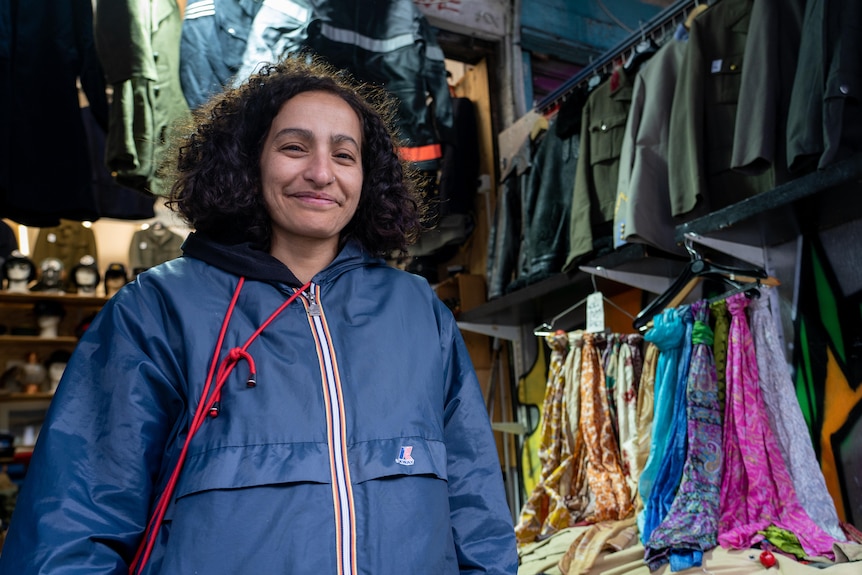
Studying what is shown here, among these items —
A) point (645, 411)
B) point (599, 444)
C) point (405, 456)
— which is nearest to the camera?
point (405, 456)

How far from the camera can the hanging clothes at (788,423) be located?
7.20 ft

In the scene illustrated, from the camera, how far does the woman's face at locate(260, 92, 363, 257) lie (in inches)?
55.3

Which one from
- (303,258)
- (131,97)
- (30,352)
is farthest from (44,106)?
(30,352)

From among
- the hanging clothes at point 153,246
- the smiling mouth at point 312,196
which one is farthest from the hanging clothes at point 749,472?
the hanging clothes at point 153,246

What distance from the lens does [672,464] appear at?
250 cm

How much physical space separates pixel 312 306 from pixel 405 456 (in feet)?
1.04

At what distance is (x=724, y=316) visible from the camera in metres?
2.57

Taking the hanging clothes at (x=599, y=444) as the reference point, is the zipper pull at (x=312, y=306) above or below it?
above

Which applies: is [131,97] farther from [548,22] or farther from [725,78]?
[548,22]

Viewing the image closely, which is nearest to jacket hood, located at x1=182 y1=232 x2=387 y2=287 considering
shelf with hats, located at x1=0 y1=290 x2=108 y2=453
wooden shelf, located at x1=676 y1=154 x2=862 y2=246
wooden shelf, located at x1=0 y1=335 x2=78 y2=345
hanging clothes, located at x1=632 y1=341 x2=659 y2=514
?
wooden shelf, located at x1=676 y1=154 x2=862 y2=246

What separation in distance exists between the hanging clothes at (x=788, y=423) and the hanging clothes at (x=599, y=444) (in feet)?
2.57

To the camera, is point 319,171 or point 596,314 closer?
point 319,171

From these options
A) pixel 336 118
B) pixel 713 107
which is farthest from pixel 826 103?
pixel 336 118

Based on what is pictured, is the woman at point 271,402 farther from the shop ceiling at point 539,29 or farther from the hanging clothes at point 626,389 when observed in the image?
the shop ceiling at point 539,29
